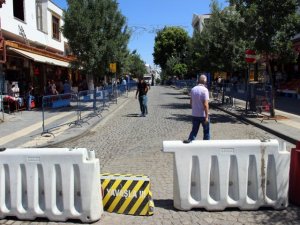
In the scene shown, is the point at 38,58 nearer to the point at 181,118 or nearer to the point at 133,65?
the point at 181,118

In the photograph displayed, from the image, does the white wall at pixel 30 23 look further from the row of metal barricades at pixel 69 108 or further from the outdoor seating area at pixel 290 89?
the outdoor seating area at pixel 290 89

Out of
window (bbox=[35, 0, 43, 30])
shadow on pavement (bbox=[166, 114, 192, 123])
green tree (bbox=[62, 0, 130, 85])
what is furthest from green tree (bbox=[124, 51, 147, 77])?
shadow on pavement (bbox=[166, 114, 192, 123])

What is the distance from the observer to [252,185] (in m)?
5.99

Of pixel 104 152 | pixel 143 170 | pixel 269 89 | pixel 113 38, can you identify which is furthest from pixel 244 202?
pixel 113 38

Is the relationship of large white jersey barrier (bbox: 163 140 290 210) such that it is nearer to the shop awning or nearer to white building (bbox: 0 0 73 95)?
white building (bbox: 0 0 73 95)

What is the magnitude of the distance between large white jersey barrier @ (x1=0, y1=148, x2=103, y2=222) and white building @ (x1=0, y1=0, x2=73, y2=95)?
41.5ft

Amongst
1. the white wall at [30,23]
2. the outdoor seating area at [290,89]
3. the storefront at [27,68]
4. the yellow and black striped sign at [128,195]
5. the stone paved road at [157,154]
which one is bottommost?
the stone paved road at [157,154]

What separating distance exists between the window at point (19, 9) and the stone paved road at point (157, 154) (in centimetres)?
1057

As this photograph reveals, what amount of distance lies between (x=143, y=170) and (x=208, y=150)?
2911 mm

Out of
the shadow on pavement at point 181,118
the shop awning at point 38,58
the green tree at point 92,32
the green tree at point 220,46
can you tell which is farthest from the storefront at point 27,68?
the green tree at point 220,46

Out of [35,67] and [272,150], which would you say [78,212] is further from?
[35,67]

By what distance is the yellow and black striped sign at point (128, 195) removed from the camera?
5.88 m

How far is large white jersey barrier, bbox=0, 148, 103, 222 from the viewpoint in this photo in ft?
A: 18.4

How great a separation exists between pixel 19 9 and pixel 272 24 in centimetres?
1566
